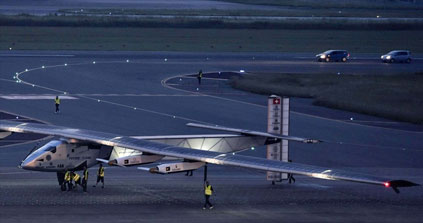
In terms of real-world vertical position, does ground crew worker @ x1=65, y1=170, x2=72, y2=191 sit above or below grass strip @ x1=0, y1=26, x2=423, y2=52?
below

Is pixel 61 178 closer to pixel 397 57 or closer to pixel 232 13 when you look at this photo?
pixel 397 57

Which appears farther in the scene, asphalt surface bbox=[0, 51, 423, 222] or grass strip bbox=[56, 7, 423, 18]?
grass strip bbox=[56, 7, 423, 18]

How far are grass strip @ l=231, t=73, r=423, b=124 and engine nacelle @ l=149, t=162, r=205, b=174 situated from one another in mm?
38509

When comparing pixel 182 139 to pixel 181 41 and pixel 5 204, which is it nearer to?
pixel 5 204

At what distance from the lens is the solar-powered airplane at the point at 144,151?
42.2 metres

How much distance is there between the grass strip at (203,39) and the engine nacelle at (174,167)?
289 ft

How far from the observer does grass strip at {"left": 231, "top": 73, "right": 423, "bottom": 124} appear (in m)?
82.9

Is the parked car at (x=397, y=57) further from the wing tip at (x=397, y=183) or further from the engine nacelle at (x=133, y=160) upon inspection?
the wing tip at (x=397, y=183)

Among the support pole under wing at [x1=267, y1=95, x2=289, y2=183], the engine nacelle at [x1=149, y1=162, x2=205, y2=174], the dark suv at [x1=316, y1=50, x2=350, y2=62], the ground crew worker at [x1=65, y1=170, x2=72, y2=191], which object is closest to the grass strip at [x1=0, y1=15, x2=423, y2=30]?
the dark suv at [x1=316, y1=50, x2=350, y2=62]

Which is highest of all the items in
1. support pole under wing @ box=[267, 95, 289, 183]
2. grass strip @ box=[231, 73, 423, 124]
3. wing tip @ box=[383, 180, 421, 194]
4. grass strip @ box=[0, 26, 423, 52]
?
grass strip @ box=[0, 26, 423, 52]

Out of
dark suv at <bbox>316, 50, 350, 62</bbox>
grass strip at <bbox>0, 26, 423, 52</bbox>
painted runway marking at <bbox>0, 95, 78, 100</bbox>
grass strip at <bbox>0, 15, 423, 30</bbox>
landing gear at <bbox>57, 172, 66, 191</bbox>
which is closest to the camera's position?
landing gear at <bbox>57, 172, 66, 191</bbox>

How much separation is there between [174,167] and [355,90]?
52.3m

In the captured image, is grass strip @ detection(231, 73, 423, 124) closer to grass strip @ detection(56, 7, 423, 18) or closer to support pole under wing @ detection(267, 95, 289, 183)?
support pole under wing @ detection(267, 95, 289, 183)

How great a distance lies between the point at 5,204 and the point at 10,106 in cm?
3736
